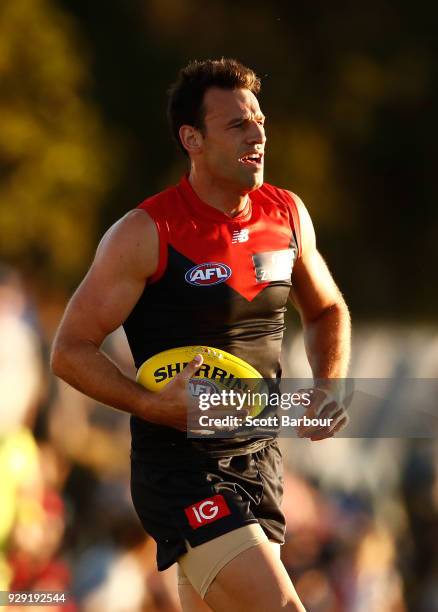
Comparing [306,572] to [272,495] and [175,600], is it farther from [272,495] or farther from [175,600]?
[272,495]

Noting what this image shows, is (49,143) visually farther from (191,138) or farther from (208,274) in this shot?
(208,274)

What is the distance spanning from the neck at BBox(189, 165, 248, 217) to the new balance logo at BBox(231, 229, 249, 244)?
0.25ft

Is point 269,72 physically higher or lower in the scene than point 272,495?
higher

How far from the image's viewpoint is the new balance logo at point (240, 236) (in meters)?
3.96

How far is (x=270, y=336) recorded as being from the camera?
4.01 metres

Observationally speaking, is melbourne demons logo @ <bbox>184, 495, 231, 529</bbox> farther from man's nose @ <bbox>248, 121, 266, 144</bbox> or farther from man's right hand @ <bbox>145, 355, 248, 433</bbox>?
man's nose @ <bbox>248, 121, 266, 144</bbox>

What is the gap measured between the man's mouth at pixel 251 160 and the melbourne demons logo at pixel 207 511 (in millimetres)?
1165

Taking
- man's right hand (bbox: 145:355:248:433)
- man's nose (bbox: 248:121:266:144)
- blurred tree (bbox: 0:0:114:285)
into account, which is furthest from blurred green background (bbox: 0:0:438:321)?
man's right hand (bbox: 145:355:248:433)

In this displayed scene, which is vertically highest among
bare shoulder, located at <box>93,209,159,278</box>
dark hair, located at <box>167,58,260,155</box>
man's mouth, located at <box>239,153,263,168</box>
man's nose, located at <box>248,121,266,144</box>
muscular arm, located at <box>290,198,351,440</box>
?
dark hair, located at <box>167,58,260,155</box>

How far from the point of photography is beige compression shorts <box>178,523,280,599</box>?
11.7 feet

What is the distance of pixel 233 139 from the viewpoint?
158 inches

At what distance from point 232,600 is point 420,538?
3306 millimetres

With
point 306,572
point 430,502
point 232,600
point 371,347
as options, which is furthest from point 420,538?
point 232,600

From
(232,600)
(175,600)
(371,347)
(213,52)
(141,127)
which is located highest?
(213,52)
